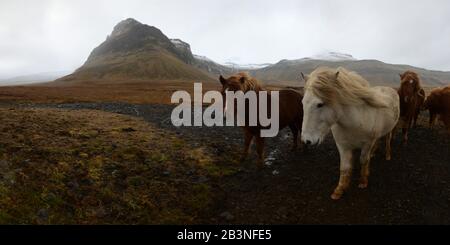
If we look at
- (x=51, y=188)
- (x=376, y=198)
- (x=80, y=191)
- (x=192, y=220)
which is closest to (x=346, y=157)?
(x=376, y=198)

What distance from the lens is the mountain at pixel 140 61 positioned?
12719cm

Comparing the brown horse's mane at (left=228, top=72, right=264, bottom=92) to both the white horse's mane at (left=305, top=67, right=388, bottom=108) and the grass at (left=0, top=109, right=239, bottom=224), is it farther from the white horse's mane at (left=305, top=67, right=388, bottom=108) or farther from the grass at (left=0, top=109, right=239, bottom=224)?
the white horse's mane at (left=305, top=67, right=388, bottom=108)

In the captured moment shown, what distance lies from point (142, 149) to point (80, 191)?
3.01 meters

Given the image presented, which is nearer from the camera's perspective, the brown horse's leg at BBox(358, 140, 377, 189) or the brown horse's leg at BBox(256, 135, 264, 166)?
the brown horse's leg at BBox(358, 140, 377, 189)

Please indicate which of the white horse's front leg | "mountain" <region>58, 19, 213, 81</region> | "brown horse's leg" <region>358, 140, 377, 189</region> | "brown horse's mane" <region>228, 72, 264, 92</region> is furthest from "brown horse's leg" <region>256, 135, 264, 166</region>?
"mountain" <region>58, 19, 213, 81</region>

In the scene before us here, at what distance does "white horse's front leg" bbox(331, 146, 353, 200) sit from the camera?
674 cm

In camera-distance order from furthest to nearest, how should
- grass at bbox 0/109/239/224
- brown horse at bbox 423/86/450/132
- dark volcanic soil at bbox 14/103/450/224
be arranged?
brown horse at bbox 423/86/450/132 → dark volcanic soil at bbox 14/103/450/224 → grass at bbox 0/109/239/224

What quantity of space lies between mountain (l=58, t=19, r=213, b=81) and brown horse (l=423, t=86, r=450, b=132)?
375 feet

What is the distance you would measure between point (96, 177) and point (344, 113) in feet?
17.7

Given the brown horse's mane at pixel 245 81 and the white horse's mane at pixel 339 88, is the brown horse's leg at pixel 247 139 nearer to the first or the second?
the brown horse's mane at pixel 245 81

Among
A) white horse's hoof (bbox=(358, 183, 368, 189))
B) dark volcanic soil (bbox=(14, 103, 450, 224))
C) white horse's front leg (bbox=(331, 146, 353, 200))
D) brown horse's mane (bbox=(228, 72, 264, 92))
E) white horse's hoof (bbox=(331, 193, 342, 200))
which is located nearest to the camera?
dark volcanic soil (bbox=(14, 103, 450, 224))

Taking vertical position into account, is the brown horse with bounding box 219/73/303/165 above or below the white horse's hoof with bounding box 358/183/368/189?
above

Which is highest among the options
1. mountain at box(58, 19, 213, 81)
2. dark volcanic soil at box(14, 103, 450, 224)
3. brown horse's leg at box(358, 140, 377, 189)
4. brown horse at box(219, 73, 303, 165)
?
mountain at box(58, 19, 213, 81)
